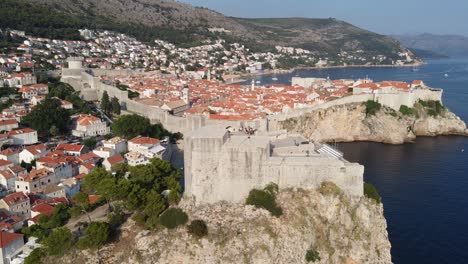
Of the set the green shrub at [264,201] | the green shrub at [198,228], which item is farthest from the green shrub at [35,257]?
the green shrub at [264,201]

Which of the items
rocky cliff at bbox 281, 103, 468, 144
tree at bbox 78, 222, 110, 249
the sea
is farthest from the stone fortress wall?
tree at bbox 78, 222, 110, 249

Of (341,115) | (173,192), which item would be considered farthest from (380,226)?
(341,115)

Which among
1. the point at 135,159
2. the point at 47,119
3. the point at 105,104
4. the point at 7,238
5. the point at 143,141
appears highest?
the point at 105,104

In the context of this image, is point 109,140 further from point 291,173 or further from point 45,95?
point 291,173

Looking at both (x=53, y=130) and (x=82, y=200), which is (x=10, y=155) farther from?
(x=82, y=200)

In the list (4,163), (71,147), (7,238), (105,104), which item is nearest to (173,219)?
(7,238)

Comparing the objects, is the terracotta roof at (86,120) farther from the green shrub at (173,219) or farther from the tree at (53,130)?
the green shrub at (173,219)
